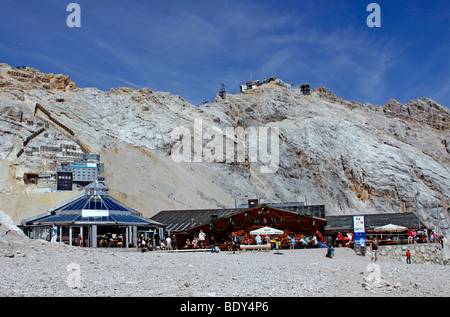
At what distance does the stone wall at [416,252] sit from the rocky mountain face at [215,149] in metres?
26.4

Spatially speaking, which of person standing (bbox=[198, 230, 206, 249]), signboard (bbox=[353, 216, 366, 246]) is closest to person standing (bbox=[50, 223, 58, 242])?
person standing (bbox=[198, 230, 206, 249])

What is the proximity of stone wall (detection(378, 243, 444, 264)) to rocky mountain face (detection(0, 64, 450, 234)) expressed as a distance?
1038 inches

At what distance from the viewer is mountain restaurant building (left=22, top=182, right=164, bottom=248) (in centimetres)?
2722

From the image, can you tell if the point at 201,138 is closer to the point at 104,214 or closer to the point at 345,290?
the point at 104,214

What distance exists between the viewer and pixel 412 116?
100 meters

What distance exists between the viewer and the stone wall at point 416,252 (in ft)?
90.3

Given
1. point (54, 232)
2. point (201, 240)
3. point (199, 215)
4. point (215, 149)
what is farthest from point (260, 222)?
point (215, 149)

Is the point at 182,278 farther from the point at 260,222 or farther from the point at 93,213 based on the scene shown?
the point at 260,222

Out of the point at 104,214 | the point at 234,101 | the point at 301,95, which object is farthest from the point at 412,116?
the point at 104,214

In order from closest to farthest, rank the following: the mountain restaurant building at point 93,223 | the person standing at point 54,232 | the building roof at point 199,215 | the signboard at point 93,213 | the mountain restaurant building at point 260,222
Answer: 1. the person standing at point 54,232
2. the mountain restaurant building at point 93,223
3. the signboard at point 93,213
4. the mountain restaurant building at point 260,222
5. the building roof at point 199,215

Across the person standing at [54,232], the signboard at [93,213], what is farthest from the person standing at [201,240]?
the person standing at [54,232]

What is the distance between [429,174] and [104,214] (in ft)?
213

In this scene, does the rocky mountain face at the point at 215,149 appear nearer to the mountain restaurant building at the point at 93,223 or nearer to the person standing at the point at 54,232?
the mountain restaurant building at the point at 93,223

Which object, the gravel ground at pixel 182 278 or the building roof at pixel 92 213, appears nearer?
the gravel ground at pixel 182 278
